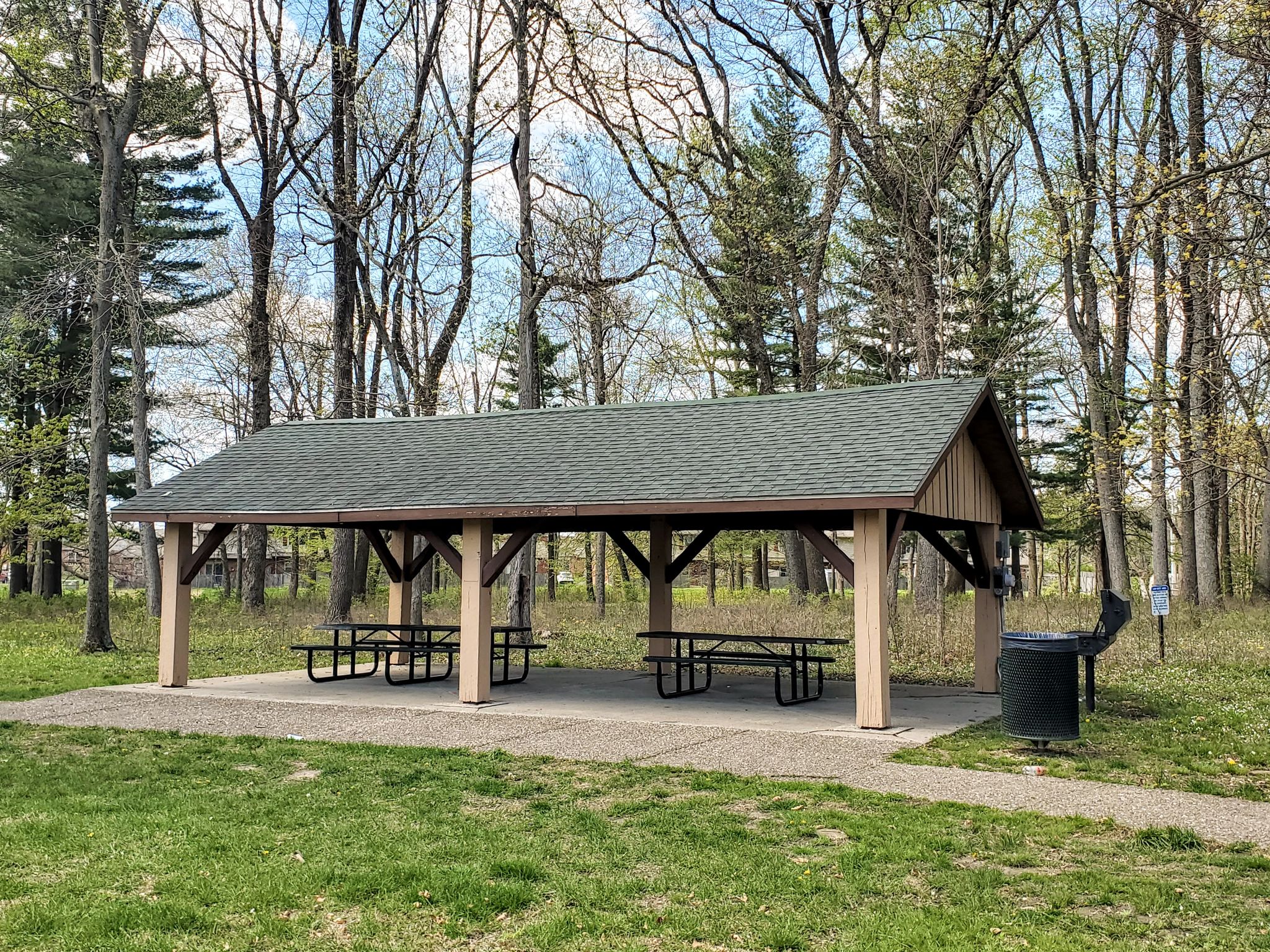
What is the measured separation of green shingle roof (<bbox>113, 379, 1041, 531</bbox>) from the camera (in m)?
10.7

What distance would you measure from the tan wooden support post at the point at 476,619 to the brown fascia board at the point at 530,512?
314 millimetres

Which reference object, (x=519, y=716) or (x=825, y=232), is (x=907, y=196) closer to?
(x=825, y=232)

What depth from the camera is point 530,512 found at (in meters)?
11.6

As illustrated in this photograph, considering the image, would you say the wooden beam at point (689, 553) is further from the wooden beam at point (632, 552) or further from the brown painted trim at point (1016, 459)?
the brown painted trim at point (1016, 459)

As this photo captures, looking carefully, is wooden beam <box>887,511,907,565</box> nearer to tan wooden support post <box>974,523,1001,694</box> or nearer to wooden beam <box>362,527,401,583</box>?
tan wooden support post <box>974,523,1001,694</box>

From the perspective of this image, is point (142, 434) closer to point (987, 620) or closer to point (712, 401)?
point (712, 401)

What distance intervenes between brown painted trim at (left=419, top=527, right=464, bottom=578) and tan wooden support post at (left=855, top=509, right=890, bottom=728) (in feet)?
14.1

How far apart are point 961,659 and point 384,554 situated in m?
8.62

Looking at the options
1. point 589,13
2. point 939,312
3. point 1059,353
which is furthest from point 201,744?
point 1059,353

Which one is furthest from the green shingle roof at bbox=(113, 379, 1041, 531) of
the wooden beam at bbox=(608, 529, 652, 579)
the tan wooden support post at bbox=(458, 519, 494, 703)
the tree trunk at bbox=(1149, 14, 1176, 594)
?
the tree trunk at bbox=(1149, 14, 1176, 594)

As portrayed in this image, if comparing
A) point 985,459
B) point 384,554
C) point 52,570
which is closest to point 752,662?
point 985,459

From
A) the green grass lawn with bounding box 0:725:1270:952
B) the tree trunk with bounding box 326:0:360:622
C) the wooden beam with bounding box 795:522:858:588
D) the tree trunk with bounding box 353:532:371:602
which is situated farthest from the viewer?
the tree trunk with bounding box 353:532:371:602

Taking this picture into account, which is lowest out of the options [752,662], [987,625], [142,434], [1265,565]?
[752,662]

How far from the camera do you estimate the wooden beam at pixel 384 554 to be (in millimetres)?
15375
